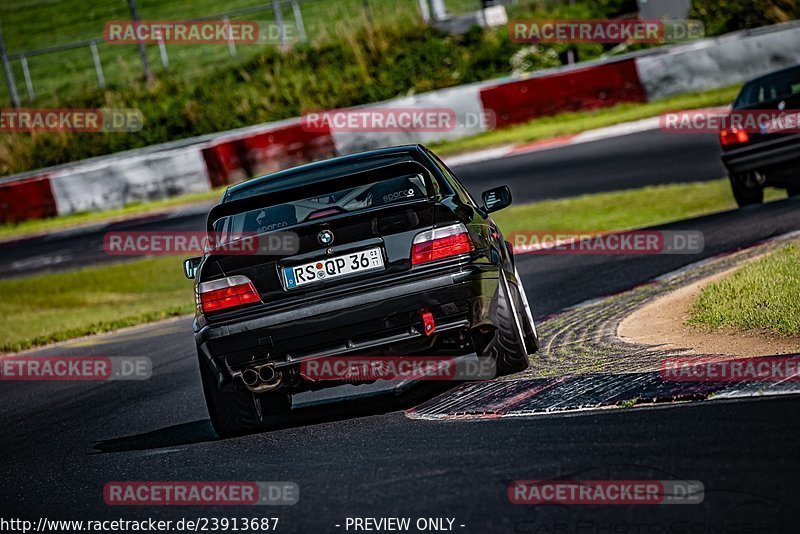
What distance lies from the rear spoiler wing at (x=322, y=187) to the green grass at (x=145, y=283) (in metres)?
7.36

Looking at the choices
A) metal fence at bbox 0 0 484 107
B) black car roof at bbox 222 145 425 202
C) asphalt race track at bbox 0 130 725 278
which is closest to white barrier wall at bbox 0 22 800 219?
asphalt race track at bbox 0 130 725 278

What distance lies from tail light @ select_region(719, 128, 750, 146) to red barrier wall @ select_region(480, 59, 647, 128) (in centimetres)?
930

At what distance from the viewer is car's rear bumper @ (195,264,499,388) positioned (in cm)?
600

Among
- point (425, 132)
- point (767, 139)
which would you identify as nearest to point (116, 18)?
point (425, 132)

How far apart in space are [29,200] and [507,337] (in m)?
18.8

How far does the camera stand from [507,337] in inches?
253

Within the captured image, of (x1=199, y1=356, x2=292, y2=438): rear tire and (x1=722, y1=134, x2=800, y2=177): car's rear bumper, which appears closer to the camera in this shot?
(x1=199, y1=356, x2=292, y2=438): rear tire

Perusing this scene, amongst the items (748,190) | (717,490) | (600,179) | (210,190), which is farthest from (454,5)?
(717,490)

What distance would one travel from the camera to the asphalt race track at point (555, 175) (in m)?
16.5

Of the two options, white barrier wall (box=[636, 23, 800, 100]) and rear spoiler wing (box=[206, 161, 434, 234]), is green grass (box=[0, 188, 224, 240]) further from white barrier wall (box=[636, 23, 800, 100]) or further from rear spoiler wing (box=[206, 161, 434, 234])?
rear spoiler wing (box=[206, 161, 434, 234])

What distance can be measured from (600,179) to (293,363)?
1133 cm

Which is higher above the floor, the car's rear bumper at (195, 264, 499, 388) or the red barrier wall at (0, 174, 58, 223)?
the red barrier wall at (0, 174, 58, 223)

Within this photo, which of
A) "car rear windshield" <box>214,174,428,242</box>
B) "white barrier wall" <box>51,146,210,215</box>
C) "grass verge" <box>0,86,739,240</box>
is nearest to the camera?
"car rear windshield" <box>214,174,428,242</box>

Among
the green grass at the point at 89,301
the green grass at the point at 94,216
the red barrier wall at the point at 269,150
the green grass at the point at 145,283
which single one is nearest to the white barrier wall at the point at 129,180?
the green grass at the point at 94,216
